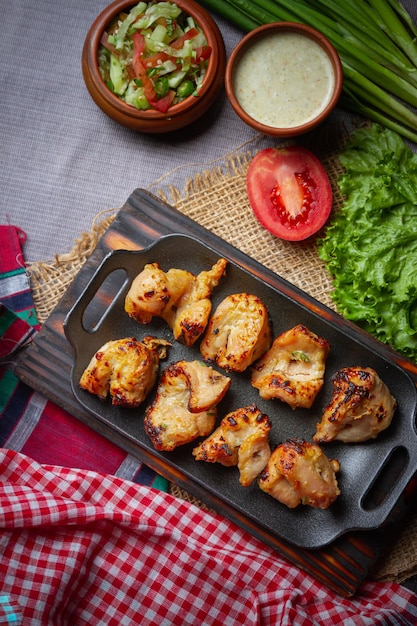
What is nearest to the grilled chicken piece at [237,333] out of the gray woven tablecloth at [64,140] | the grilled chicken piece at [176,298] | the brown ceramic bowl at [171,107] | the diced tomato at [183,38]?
the grilled chicken piece at [176,298]

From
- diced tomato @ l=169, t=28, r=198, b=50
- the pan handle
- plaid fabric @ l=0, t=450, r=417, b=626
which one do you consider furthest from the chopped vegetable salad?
plaid fabric @ l=0, t=450, r=417, b=626

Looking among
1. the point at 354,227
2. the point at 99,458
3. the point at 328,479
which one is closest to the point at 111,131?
the point at 354,227

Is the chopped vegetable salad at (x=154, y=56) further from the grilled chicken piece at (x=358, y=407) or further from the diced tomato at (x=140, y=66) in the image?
the grilled chicken piece at (x=358, y=407)

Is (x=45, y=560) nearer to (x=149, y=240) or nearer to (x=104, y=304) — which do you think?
(x=104, y=304)

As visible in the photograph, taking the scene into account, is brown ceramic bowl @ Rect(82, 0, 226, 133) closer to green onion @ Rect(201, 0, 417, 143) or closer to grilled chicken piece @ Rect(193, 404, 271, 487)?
green onion @ Rect(201, 0, 417, 143)

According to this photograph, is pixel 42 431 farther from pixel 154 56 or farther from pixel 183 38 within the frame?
pixel 183 38

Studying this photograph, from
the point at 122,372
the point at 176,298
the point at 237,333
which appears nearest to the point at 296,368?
the point at 237,333
